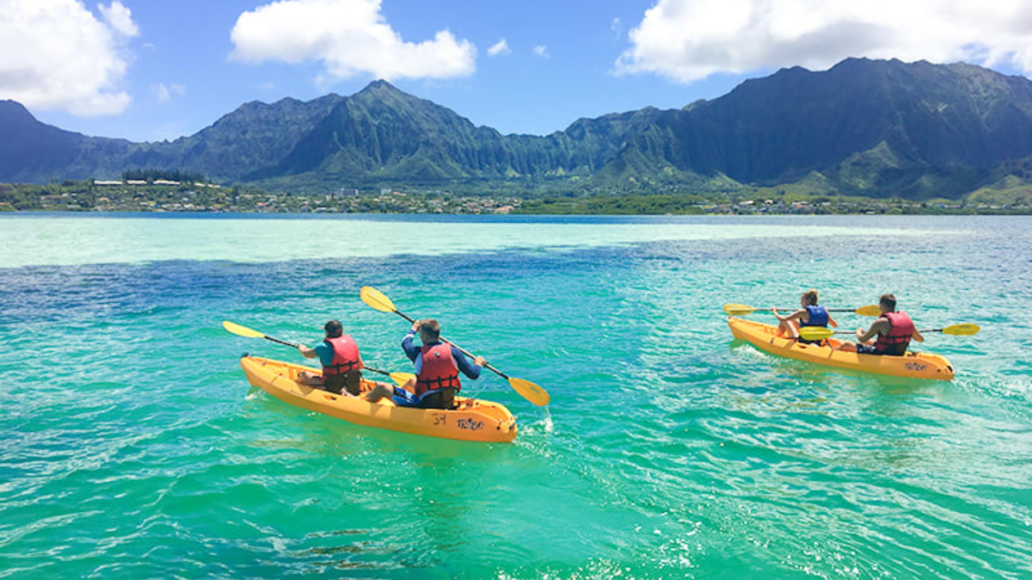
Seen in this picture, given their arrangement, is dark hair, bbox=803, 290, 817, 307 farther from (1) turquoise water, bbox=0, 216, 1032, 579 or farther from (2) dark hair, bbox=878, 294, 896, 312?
(1) turquoise water, bbox=0, 216, 1032, 579

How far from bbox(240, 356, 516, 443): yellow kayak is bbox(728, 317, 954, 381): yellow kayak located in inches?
394

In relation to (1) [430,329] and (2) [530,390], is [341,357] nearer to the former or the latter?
(1) [430,329]

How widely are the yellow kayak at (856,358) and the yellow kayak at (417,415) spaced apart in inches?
394

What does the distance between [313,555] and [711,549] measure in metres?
5.15

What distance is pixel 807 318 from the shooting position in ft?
55.2

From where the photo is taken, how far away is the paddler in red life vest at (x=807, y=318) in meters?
16.7

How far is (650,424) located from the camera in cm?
1202

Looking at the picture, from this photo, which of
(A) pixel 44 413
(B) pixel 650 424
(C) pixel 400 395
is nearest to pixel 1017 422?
(B) pixel 650 424

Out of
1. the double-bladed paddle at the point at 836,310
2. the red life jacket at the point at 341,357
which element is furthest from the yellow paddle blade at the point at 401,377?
the double-bladed paddle at the point at 836,310

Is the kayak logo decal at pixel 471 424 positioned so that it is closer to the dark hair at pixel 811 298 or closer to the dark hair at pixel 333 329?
the dark hair at pixel 333 329

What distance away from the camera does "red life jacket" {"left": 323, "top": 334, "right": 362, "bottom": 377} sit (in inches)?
481

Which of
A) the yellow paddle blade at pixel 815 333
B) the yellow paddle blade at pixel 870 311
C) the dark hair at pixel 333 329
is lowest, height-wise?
the yellow paddle blade at pixel 815 333

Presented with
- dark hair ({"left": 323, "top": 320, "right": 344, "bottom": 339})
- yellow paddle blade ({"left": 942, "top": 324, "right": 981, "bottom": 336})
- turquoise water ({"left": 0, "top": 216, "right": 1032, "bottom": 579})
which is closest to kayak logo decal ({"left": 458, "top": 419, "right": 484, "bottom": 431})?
turquoise water ({"left": 0, "top": 216, "right": 1032, "bottom": 579})

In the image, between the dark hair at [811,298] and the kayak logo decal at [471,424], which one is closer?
the kayak logo decal at [471,424]
